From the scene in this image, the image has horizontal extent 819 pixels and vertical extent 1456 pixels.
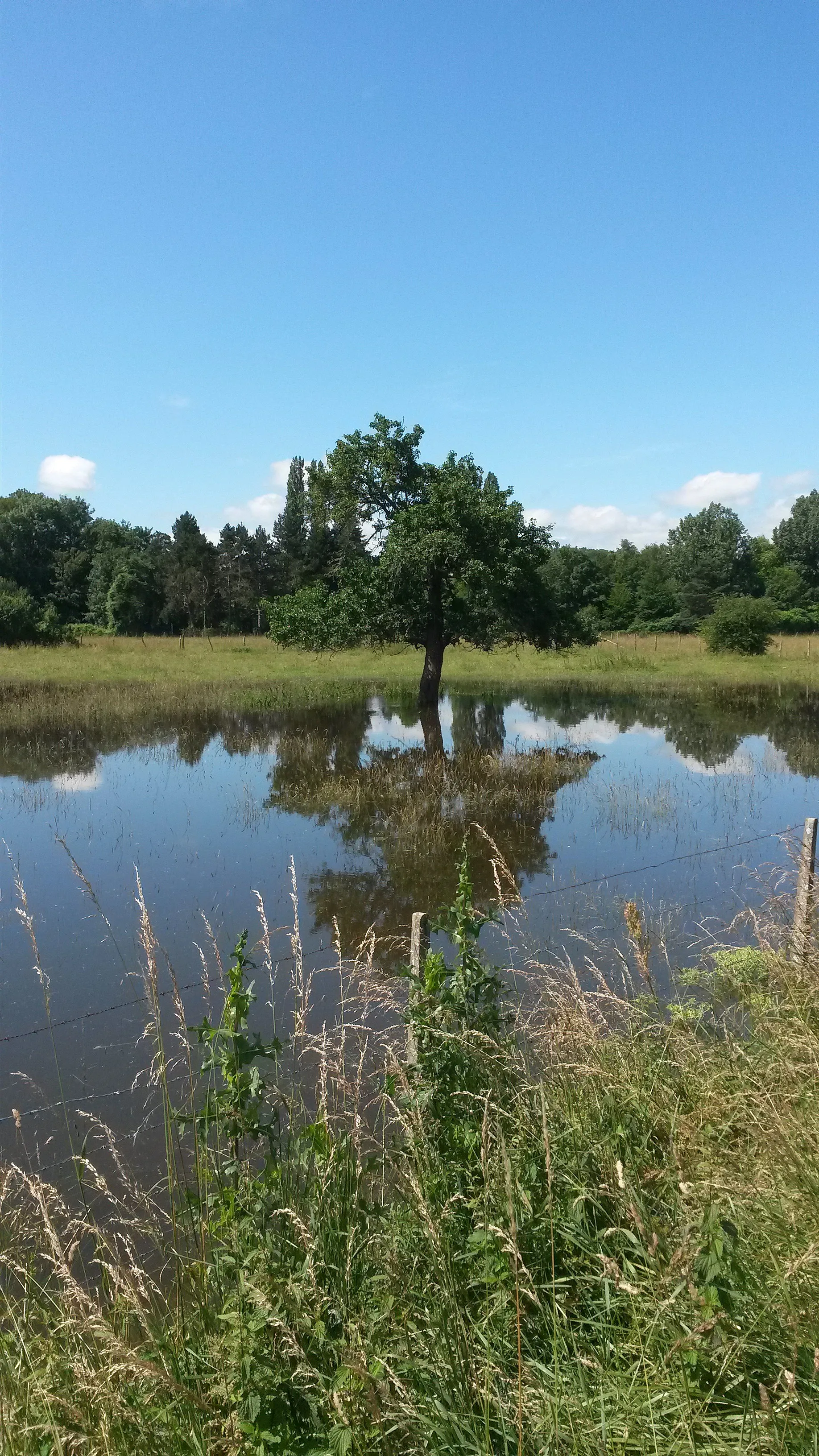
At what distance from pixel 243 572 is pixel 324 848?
5555 cm

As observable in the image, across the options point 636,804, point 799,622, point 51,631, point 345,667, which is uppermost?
point 799,622

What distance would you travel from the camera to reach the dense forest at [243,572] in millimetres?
60594

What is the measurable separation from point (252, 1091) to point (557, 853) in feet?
29.0

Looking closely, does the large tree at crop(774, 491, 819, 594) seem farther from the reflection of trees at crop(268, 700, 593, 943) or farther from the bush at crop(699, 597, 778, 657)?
the reflection of trees at crop(268, 700, 593, 943)

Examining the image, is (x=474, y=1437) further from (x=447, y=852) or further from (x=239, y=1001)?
(x=447, y=852)

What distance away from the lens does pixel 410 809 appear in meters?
13.6

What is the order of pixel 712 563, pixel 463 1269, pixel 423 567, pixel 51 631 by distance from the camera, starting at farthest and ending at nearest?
pixel 712 563 → pixel 51 631 → pixel 423 567 → pixel 463 1269

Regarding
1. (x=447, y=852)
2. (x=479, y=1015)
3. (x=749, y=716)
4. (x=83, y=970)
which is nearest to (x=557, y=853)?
(x=447, y=852)

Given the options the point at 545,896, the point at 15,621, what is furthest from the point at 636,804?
the point at 15,621

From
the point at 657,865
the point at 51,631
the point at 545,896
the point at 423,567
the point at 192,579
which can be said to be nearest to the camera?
the point at 545,896

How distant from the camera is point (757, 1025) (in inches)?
195

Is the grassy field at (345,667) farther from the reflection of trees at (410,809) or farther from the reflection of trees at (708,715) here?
the reflection of trees at (410,809)

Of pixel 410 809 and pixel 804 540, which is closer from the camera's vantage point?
pixel 410 809

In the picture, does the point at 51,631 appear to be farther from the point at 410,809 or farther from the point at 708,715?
the point at 410,809
